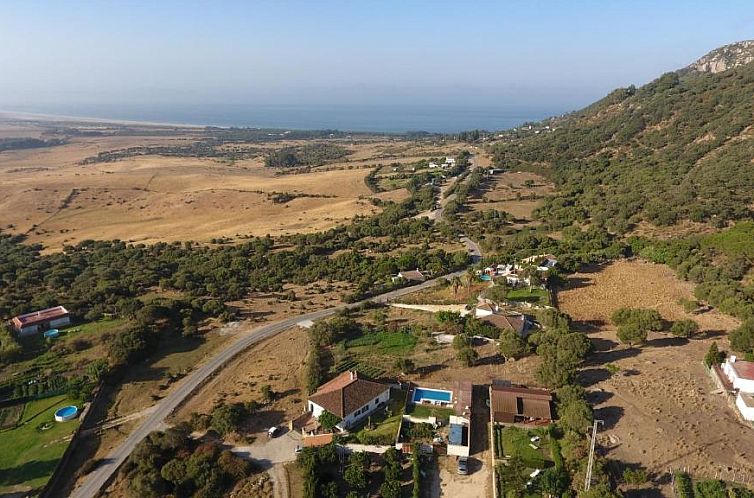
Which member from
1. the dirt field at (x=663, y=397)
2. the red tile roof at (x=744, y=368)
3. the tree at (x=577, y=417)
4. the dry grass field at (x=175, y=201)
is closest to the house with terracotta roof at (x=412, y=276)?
the dirt field at (x=663, y=397)

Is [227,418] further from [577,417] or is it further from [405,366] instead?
[577,417]

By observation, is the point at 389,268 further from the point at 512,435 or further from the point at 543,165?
the point at 543,165

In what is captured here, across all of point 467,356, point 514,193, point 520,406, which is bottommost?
point 520,406

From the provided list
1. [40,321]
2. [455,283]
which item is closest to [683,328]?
[455,283]

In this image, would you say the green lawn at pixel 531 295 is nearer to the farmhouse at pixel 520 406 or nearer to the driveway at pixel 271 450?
the farmhouse at pixel 520 406

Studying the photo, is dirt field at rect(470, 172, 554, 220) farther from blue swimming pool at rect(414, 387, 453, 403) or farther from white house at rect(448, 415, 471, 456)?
white house at rect(448, 415, 471, 456)

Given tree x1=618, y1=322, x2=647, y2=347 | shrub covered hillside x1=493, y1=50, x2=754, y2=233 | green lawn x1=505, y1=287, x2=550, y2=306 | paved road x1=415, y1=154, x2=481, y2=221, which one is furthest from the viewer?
paved road x1=415, y1=154, x2=481, y2=221

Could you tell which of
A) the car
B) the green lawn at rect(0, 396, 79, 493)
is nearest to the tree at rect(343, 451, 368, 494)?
the car
